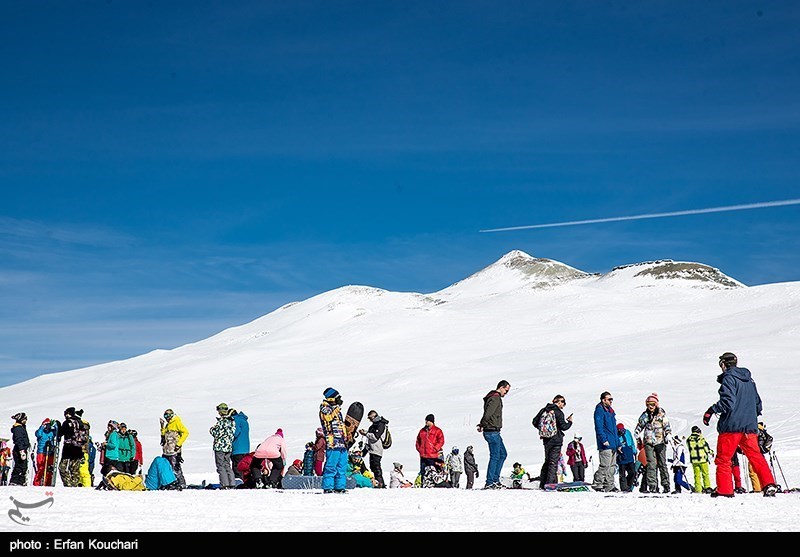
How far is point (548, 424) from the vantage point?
14641mm

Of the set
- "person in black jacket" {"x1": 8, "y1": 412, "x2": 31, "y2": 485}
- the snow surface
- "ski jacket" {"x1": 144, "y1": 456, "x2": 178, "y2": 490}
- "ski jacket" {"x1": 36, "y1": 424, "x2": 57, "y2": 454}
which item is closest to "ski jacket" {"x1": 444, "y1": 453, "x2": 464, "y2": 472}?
the snow surface

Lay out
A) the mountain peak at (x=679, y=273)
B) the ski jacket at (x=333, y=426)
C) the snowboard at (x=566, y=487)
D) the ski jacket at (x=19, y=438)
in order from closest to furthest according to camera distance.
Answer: the ski jacket at (x=333, y=426)
the snowboard at (x=566, y=487)
the ski jacket at (x=19, y=438)
the mountain peak at (x=679, y=273)

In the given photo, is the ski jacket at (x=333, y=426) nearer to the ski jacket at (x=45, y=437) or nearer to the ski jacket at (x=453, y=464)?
the ski jacket at (x=45, y=437)

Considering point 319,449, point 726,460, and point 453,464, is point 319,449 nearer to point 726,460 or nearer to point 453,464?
point 453,464

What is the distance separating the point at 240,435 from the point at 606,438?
6.56 meters

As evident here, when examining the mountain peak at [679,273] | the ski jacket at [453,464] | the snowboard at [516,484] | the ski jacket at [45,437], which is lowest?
the snowboard at [516,484]

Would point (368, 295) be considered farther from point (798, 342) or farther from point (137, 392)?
point (798, 342)

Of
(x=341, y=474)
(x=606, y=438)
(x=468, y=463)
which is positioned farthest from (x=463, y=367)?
(x=341, y=474)

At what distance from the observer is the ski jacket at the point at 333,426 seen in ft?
41.0

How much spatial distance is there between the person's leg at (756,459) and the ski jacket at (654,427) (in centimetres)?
268

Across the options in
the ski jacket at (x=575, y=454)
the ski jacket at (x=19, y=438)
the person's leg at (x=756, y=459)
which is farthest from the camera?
the ski jacket at (x=575, y=454)

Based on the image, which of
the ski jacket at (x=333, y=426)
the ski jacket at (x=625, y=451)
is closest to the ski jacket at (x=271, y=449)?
the ski jacket at (x=333, y=426)

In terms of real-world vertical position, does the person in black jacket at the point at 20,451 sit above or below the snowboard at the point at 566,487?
above
